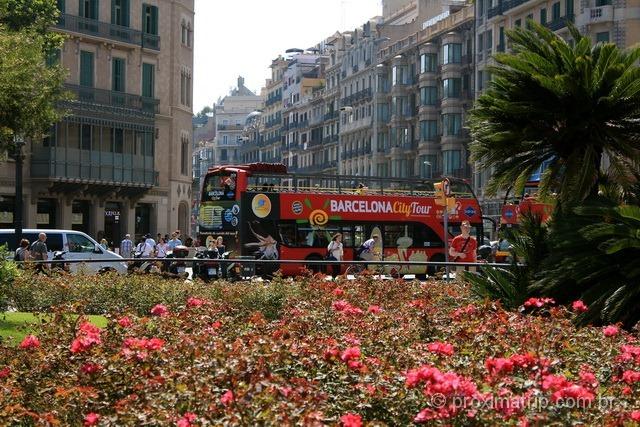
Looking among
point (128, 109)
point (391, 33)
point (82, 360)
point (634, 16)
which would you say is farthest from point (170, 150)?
point (82, 360)

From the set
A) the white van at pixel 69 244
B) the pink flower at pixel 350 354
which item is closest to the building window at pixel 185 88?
the white van at pixel 69 244

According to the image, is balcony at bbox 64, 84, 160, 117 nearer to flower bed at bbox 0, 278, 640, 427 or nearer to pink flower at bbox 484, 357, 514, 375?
flower bed at bbox 0, 278, 640, 427

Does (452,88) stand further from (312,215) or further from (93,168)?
(312,215)

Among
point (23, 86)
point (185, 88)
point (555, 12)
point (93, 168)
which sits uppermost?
point (555, 12)

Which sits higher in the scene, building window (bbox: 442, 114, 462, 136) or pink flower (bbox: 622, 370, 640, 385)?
building window (bbox: 442, 114, 462, 136)

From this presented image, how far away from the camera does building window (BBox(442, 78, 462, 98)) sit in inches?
3189

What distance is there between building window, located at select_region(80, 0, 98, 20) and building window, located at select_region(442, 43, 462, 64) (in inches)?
1222

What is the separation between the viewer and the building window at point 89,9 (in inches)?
2239

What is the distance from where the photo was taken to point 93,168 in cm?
5544

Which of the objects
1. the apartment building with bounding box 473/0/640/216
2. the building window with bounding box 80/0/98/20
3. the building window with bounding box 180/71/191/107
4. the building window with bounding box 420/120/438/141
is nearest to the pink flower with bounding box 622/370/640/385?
the apartment building with bounding box 473/0/640/216

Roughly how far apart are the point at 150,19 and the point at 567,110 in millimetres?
49782

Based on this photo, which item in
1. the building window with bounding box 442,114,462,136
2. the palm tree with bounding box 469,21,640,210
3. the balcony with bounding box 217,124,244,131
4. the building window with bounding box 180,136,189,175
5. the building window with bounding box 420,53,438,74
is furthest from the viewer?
the balcony with bounding box 217,124,244,131

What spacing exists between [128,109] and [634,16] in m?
26.1

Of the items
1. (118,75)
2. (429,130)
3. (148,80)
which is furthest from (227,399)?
(429,130)
